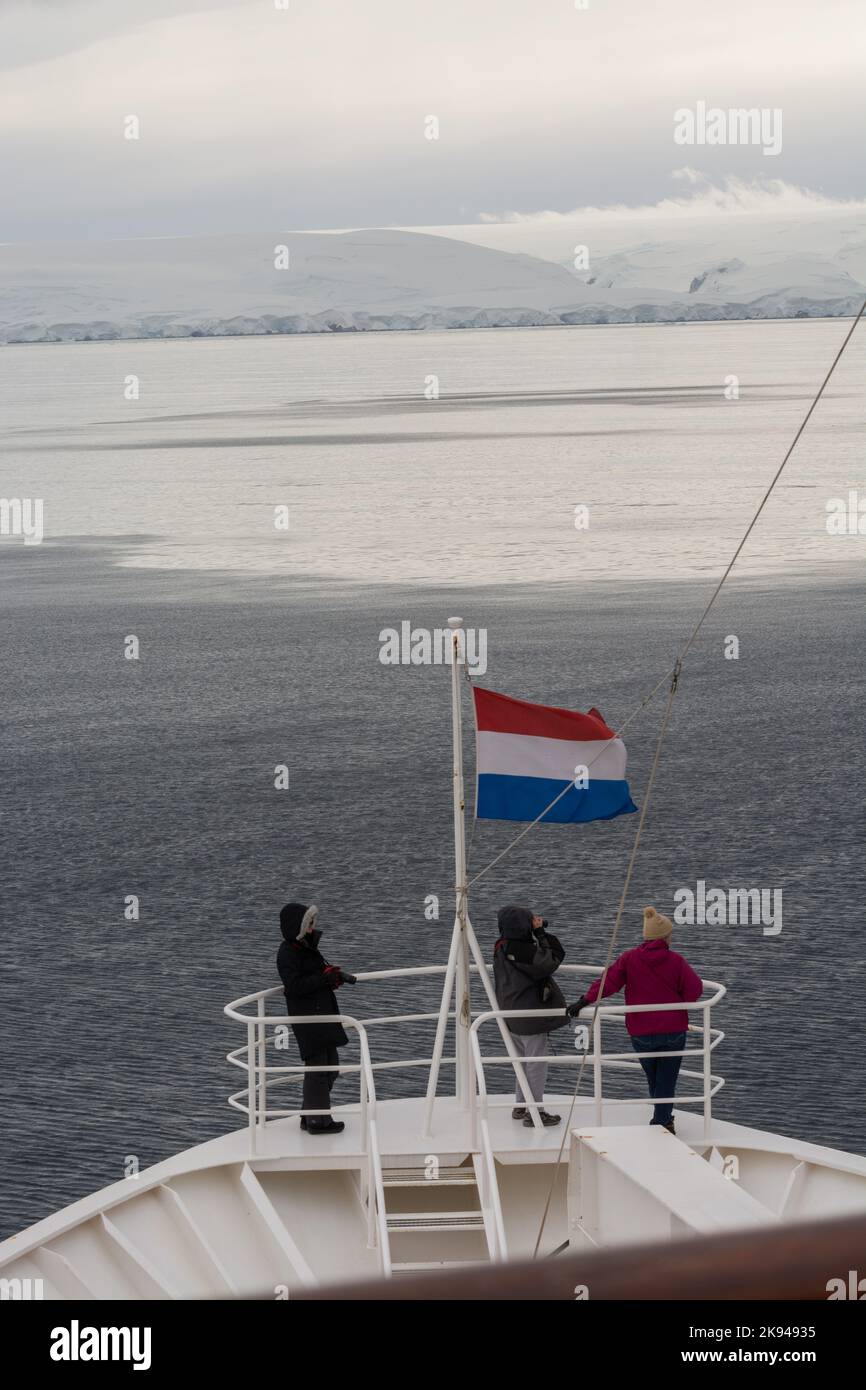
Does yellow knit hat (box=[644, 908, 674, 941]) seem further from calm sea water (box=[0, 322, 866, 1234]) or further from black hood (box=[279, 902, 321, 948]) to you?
calm sea water (box=[0, 322, 866, 1234])

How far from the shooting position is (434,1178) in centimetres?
1048

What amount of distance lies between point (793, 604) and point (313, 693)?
23.5 m

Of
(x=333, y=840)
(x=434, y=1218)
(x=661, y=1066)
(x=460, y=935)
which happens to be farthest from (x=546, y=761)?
(x=333, y=840)

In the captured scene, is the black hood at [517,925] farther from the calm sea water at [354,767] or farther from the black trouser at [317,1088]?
the calm sea water at [354,767]

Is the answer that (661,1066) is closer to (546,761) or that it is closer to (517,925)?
(517,925)

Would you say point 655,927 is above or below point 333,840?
below

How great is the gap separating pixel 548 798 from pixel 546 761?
0.26 meters

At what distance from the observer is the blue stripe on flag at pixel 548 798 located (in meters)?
11.5

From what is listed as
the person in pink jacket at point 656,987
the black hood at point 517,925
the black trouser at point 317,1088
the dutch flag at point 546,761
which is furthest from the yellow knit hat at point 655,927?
the black trouser at point 317,1088

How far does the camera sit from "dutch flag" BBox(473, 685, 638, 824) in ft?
37.3

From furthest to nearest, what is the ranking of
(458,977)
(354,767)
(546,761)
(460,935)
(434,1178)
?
1. (354,767)
2. (546,761)
3. (458,977)
4. (460,935)
5. (434,1178)

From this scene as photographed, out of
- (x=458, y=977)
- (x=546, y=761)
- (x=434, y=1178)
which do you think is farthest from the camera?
(x=546, y=761)

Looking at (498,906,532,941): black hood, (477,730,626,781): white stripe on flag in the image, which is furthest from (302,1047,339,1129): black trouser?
(477,730,626,781): white stripe on flag

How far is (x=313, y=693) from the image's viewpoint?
45.2 meters
